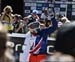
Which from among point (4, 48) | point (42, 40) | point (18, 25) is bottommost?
point (18, 25)

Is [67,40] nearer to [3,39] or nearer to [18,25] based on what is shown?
[3,39]

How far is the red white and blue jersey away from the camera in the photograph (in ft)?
24.4

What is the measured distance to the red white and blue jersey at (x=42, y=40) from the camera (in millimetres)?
7450

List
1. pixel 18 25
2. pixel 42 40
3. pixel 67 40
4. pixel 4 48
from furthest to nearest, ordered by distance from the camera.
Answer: pixel 18 25 → pixel 42 40 → pixel 4 48 → pixel 67 40

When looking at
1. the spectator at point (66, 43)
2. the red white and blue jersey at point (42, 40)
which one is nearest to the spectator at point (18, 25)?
the red white and blue jersey at point (42, 40)

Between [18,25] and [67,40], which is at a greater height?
[67,40]

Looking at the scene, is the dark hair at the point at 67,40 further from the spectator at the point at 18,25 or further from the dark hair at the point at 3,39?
the spectator at the point at 18,25

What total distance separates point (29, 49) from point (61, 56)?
5424 mm

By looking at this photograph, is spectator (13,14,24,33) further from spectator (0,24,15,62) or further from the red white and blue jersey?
spectator (0,24,15,62)

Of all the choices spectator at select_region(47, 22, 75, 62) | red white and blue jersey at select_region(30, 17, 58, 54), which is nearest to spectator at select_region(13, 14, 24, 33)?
red white and blue jersey at select_region(30, 17, 58, 54)

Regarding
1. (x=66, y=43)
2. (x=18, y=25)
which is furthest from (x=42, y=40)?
(x=66, y=43)

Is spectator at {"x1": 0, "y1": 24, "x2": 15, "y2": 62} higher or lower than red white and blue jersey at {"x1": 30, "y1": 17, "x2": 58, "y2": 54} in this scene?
higher

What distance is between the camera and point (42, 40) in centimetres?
750

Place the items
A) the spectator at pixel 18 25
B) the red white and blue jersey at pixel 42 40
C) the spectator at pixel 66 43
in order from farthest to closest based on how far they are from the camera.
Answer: the spectator at pixel 18 25
the red white and blue jersey at pixel 42 40
the spectator at pixel 66 43
